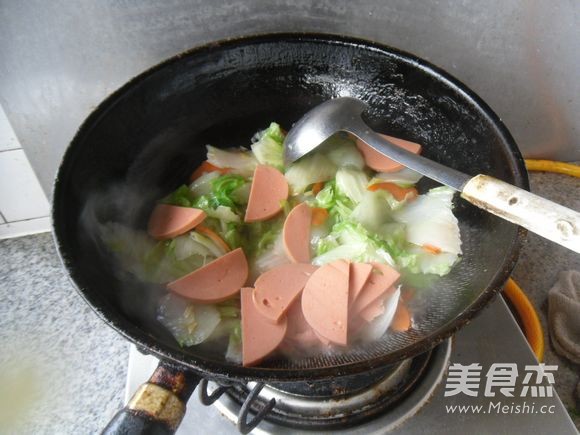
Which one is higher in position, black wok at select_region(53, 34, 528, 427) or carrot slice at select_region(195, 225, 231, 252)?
black wok at select_region(53, 34, 528, 427)

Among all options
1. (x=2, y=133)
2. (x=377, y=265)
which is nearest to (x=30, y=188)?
(x=2, y=133)

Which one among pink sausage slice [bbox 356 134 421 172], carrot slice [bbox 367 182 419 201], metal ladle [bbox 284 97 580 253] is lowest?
carrot slice [bbox 367 182 419 201]

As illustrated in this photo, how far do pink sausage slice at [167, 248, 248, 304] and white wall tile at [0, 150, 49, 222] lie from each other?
2.73 feet

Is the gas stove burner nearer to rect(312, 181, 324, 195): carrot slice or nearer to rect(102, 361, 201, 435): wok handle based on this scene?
rect(102, 361, 201, 435): wok handle

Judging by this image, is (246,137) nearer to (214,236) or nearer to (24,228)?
(214,236)

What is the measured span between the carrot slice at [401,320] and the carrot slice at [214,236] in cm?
41

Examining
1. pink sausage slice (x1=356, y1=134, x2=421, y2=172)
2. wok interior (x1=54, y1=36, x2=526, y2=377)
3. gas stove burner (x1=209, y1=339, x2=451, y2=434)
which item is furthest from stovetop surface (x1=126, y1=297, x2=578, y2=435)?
pink sausage slice (x1=356, y1=134, x2=421, y2=172)

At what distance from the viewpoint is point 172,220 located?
112 centimetres

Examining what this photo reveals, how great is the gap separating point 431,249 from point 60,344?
1093 mm

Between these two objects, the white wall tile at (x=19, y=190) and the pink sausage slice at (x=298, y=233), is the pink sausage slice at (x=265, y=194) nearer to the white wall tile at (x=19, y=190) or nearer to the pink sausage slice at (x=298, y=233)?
the pink sausage slice at (x=298, y=233)

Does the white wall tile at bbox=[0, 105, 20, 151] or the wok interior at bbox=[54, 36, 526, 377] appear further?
the white wall tile at bbox=[0, 105, 20, 151]

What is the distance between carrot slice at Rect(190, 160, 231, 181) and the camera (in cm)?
124

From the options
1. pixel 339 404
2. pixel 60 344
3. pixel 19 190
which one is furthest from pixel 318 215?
pixel 19 190

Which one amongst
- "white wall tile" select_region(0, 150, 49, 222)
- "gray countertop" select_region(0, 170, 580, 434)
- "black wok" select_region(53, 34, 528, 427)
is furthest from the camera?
"white wall tile" select_region(0, 150, 49, 222)
